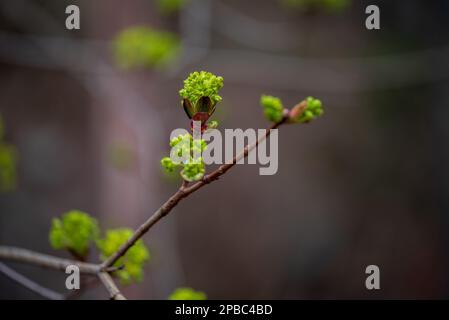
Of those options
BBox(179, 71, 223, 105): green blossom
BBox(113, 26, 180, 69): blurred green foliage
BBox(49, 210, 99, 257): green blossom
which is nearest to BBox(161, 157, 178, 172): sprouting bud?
BBox(179, 71, 223, 105): green blossom

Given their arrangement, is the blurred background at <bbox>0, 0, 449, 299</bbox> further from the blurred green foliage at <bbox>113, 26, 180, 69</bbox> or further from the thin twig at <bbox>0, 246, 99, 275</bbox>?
the thin twig at <bbox>0, 246, 99, 275</bbox>

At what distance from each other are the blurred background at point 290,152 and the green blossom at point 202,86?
3.38 meters

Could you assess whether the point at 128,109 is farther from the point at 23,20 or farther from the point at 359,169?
the point at 359,169

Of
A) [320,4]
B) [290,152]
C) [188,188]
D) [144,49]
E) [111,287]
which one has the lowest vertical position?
[111,287]

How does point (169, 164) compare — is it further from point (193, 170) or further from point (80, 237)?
point (80, 237)

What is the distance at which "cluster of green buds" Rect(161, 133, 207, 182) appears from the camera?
691mm

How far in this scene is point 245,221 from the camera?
5.04 meters

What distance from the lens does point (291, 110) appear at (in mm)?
672

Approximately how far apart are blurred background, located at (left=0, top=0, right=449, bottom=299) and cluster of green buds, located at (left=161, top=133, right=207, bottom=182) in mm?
3376

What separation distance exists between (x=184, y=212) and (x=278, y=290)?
4.52ft

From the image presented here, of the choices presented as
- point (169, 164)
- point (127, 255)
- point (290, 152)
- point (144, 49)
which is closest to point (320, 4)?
point (144, 49)

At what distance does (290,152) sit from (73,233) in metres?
4.40
